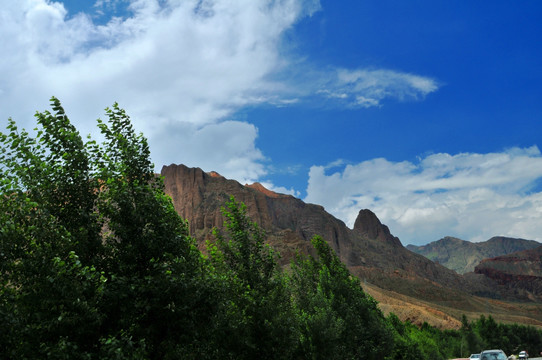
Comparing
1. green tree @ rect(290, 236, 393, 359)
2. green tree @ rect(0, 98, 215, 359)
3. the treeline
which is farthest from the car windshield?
green tree @ rect(0, 98, 215, 359)

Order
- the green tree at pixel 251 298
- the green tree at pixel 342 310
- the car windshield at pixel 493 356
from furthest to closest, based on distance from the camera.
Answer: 1. the green tree at pixel 342 310
2. the car windshield at pixel 493 356
3. the green tree at pixel 251 298

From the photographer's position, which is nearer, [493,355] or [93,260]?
[93,260]

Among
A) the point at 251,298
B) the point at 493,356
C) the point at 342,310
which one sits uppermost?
the point at 251,298

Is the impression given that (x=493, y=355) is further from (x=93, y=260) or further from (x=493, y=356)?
(x=93, y=260)

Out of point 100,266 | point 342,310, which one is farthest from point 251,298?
point 342,310

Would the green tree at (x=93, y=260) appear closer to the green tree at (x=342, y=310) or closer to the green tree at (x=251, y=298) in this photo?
the green tree at (x=251, y=298)

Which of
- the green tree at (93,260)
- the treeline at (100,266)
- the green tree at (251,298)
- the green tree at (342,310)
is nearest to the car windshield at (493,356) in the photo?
the green tree at (342,310)

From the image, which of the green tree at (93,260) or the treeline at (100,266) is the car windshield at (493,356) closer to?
the treeline at (100,266)

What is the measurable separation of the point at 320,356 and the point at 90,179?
52.4 feet

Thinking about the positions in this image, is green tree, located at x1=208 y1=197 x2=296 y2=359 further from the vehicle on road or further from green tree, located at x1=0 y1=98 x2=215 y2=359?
the vehicle on road

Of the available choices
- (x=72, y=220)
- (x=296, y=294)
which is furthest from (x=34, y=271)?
(x=296, y=294)

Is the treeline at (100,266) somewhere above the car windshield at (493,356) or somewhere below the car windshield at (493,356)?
above

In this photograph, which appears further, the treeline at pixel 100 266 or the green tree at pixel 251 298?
the green tree at pixel 251 298

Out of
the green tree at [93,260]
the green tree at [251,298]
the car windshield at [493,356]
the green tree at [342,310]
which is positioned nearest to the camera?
the green tree at [93,260]
